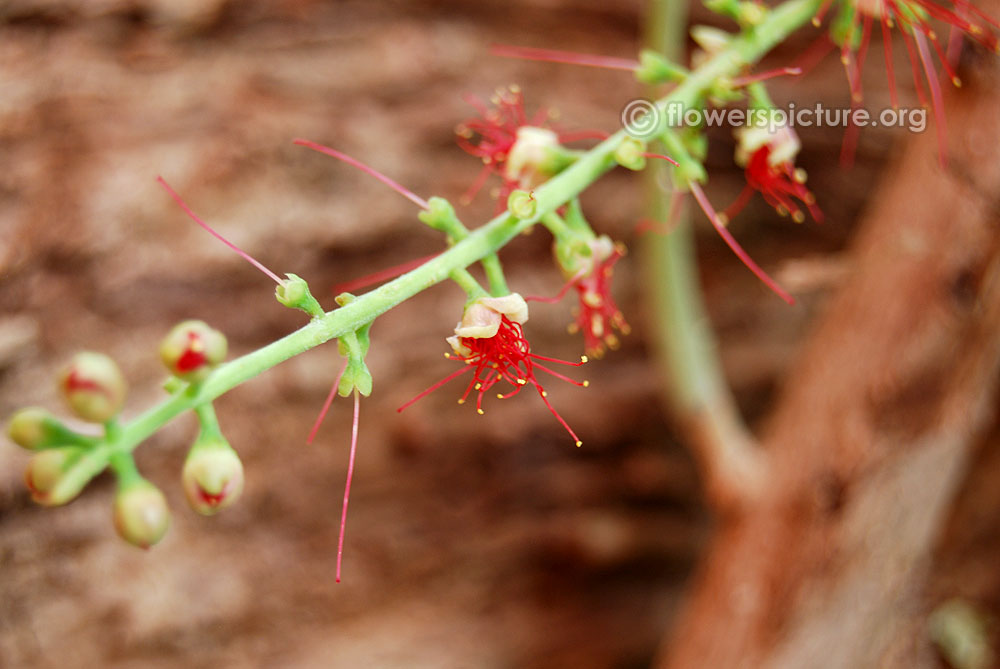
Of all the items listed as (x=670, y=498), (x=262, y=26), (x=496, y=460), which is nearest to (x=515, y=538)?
(x=496, y=460)

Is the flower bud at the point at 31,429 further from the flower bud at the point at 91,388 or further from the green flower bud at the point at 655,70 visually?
the green flower bud at the point at 655,70

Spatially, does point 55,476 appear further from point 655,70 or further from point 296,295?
point 655,70

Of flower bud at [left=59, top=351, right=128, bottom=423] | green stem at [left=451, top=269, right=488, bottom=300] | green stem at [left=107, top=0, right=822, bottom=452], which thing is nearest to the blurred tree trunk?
green stem at [left=107, top=0, right=822, bottom=452]

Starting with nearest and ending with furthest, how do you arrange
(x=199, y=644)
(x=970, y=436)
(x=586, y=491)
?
(x=970, y=436)
(x=199, y=644)
(x=586, y=491)

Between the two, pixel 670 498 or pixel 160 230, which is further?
pixel 670 498

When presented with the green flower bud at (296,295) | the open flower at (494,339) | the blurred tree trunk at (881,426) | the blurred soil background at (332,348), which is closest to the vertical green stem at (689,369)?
the blurred tree trunk at (881,426)

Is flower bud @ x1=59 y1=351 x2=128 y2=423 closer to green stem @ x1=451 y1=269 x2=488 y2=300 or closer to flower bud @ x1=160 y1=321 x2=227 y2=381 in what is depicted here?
flower bud @ x1=160 y1=321 x2=227 y2=381

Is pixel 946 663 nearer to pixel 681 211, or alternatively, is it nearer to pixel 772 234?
pixel 772 234
